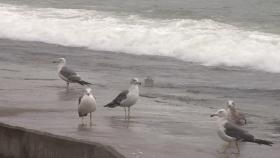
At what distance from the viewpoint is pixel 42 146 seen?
8.41 metres

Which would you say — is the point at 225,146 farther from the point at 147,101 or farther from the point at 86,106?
the point at 147,101

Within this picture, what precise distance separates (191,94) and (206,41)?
23.6 feet

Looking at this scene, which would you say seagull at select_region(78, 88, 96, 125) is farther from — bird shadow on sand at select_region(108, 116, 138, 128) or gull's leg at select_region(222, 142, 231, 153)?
gull's leg at select_region(222, 142, 231, 153)

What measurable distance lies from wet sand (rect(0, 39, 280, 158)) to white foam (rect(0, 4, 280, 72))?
41.5 inches

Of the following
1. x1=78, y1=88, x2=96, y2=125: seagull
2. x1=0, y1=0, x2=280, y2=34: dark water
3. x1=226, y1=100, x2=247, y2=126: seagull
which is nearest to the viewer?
x1=78, y1=88, x2=96, y2=125: seagull

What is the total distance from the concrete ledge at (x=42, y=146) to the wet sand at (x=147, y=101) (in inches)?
9.4

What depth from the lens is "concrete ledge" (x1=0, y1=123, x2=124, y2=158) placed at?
789 cm

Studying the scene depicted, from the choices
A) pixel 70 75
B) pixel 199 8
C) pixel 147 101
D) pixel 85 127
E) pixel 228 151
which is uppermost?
pixel 199 8

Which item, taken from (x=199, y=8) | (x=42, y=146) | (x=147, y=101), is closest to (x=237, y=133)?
(x=42, y=146)

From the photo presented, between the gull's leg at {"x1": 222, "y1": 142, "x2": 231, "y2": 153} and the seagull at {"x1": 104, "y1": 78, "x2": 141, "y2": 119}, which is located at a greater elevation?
the seagull at {"x1": 104, "y1": 78, "x2": 141, "y2": 119}

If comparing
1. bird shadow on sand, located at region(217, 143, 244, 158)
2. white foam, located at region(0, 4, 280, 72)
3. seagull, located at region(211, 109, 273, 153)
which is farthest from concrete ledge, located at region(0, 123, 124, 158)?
white foam, located at region(0, 4, 280, 72)

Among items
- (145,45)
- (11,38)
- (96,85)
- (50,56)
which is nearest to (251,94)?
(96,85)

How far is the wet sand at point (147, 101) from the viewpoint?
29.0ft

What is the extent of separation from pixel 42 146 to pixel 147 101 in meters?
3.91
